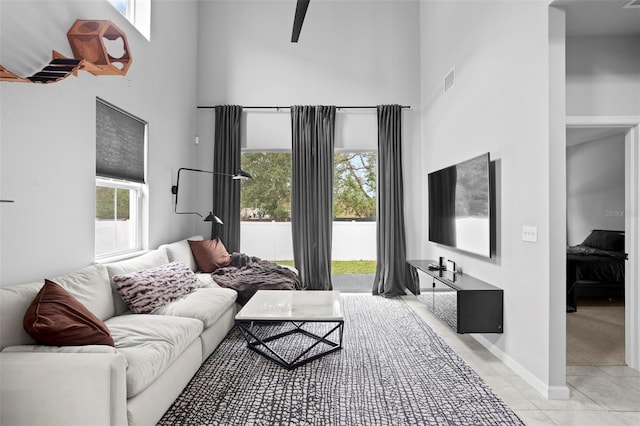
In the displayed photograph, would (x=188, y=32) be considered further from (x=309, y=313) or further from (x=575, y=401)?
(x=575, y=401)

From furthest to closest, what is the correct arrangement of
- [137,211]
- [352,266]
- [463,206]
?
[352,266] → [137,211] → [463,206]

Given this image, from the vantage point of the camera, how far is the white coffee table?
2.51 m

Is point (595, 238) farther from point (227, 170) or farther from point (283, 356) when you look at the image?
point (227, 170)

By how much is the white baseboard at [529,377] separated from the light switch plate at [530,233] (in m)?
0.92

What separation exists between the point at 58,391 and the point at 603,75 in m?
3.85

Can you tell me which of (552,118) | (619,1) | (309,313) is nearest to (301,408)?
(309,313)

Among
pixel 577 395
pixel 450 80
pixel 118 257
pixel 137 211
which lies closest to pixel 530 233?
pixel 577 395

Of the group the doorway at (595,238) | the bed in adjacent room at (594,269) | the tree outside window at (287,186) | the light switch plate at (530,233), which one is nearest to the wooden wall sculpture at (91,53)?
the tree outside window at (287,186)

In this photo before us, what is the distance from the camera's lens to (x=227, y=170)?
16.4 ft

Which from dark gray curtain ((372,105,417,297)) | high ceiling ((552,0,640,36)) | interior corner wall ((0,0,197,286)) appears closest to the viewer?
interior corner wall ((0,0,197,286))

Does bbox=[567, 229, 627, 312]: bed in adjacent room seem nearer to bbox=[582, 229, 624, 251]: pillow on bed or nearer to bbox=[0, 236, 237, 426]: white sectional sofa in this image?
bbox=[582, 229, 624, 251]: pillow on bed

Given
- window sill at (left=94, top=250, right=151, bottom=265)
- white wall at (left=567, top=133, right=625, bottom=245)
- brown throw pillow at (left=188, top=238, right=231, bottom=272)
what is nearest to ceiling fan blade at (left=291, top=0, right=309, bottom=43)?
window sill at (left=94, top=250, right=151, bottom=265)

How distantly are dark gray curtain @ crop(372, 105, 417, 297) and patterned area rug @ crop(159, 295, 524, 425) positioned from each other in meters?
1.76

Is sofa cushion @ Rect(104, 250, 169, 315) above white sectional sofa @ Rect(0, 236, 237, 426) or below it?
above
